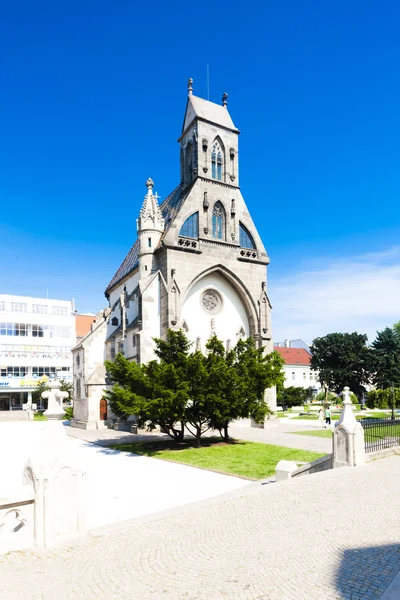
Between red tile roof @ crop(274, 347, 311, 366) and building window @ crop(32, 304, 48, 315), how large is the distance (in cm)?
5091

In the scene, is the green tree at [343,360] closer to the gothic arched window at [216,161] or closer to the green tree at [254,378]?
the gothic arched window at [216,161]

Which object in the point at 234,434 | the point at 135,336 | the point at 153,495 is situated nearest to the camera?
the point at 153,495

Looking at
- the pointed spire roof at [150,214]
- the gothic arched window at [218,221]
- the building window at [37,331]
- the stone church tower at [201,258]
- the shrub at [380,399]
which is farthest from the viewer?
the building window at [37,331]

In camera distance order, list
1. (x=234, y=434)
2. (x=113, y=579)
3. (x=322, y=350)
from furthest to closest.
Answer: (x=322, y=350)
(x=234, y=434)
(x=113, y=579)

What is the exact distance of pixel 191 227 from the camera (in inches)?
1210

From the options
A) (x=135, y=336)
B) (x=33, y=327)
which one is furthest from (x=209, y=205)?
(x=33, y=327)

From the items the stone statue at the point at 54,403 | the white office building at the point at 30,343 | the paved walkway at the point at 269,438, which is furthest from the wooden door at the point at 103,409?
the stone statue at the point at 54,403

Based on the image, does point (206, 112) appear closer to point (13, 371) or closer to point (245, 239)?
point (245, 239)

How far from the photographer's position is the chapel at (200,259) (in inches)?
1141

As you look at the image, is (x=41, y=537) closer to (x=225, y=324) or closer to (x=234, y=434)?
(x=234, y=434)

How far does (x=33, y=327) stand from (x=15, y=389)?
8.08m

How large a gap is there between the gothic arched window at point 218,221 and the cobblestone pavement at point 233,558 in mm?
24473

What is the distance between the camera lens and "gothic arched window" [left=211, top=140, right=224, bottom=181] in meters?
33.0

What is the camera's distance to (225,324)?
3216cm
